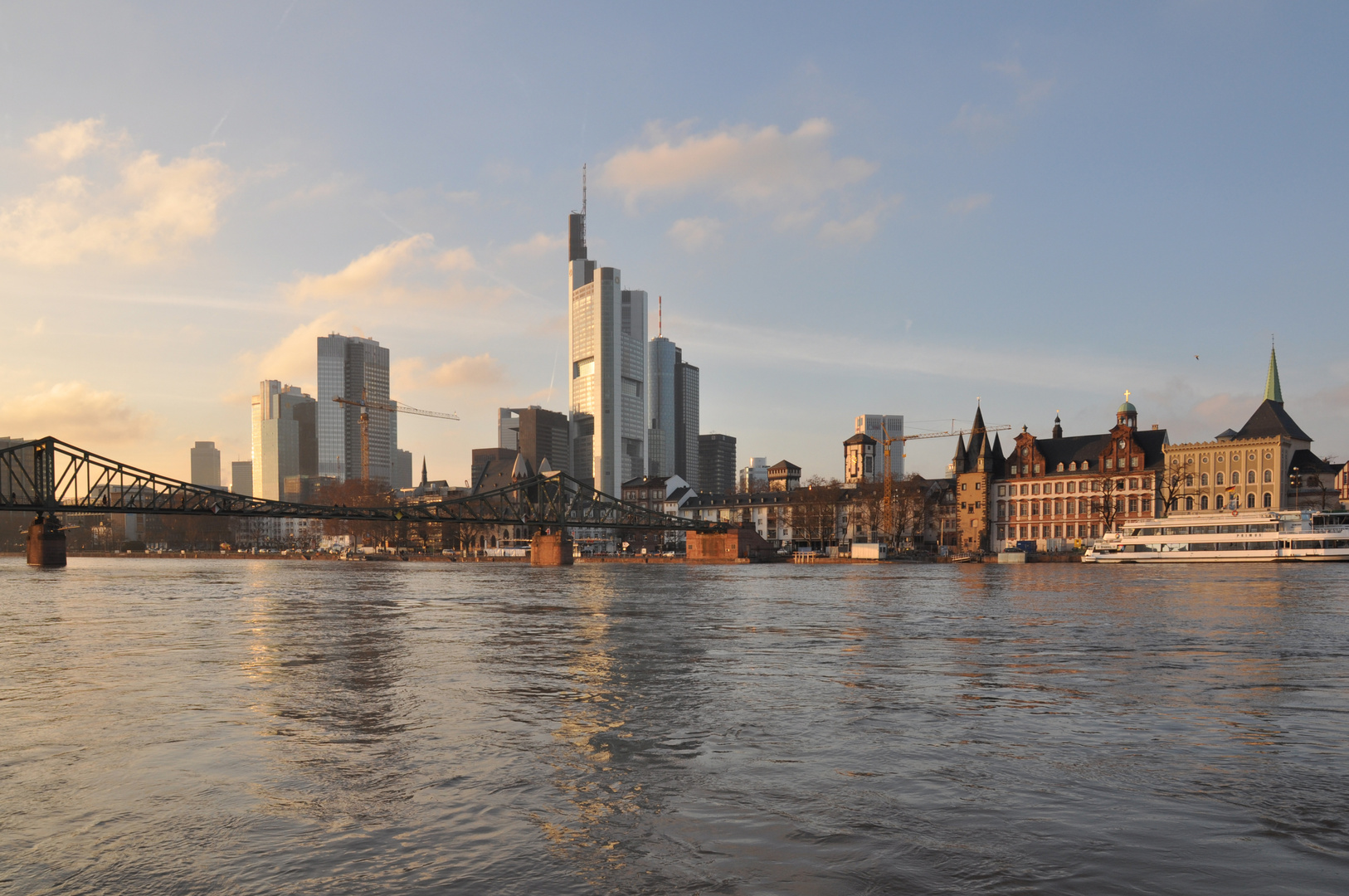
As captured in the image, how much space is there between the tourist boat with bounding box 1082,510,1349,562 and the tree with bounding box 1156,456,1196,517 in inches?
665

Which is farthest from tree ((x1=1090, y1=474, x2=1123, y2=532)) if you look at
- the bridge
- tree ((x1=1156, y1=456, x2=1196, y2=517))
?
the bridge

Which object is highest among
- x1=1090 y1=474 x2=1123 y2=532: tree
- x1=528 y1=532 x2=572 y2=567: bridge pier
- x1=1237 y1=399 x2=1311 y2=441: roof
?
x1=1237 y1=399 x2=1311 y2=441: roof

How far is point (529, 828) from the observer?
36.5 ft

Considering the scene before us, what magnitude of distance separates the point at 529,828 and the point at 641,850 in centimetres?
144

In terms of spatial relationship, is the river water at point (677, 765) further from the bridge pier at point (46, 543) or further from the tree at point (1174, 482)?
the tree at point (1174, 482)

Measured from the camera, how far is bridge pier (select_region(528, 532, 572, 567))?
5888 inches

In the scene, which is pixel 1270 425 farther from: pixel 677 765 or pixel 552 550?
pixel 677 765

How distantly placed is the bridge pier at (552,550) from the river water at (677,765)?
116007 mm

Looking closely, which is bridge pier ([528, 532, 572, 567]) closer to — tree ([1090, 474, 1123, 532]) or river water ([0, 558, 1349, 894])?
tree ([1090, 474, 1123, 532])

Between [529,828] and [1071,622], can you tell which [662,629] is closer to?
[1071,622]

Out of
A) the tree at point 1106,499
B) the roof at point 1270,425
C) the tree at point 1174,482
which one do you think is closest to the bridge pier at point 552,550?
the tree at point 1106,499

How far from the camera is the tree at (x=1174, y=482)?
455 feet

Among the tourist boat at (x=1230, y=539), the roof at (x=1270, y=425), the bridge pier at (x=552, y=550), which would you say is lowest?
the bridge pier at (x=552, y=550)

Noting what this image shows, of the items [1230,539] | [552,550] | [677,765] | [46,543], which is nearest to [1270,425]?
[1230,539]
